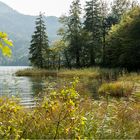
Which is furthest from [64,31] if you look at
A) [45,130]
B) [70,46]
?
[45,130]

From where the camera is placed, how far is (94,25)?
6438 centimetres

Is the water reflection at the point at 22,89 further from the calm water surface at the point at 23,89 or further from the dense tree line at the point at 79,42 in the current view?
the dense tree line at the point at 79,42

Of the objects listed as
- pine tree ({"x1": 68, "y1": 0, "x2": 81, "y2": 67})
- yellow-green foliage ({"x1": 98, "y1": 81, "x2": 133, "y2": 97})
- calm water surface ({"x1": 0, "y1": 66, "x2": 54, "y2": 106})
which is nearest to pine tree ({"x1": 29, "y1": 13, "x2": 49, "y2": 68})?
pine tree ({"x1": 68, "y1": 0, "x2": 81, "y2": 67})

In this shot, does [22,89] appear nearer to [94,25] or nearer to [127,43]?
[127,43]

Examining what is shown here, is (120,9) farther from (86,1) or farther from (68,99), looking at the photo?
(68,99)

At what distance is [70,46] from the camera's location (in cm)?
6353

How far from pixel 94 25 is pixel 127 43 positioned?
1442 cm

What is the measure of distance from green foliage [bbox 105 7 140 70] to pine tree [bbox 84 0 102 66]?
5.92 m

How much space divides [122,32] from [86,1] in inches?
596

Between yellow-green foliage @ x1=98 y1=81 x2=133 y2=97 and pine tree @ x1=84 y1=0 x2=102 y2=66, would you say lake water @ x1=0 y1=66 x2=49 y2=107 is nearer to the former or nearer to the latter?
yellow-green foliage @ x1=98 y1=81 x2=133 y2=97

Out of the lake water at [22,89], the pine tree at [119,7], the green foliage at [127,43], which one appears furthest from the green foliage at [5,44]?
the pine tree at [119,7]

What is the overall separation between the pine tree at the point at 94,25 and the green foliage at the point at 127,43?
5923 mm

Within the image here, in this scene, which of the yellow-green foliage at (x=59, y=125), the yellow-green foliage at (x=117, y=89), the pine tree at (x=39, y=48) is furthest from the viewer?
the pine tree at (x=39, y=48)

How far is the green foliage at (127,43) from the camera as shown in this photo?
50.0 meters
